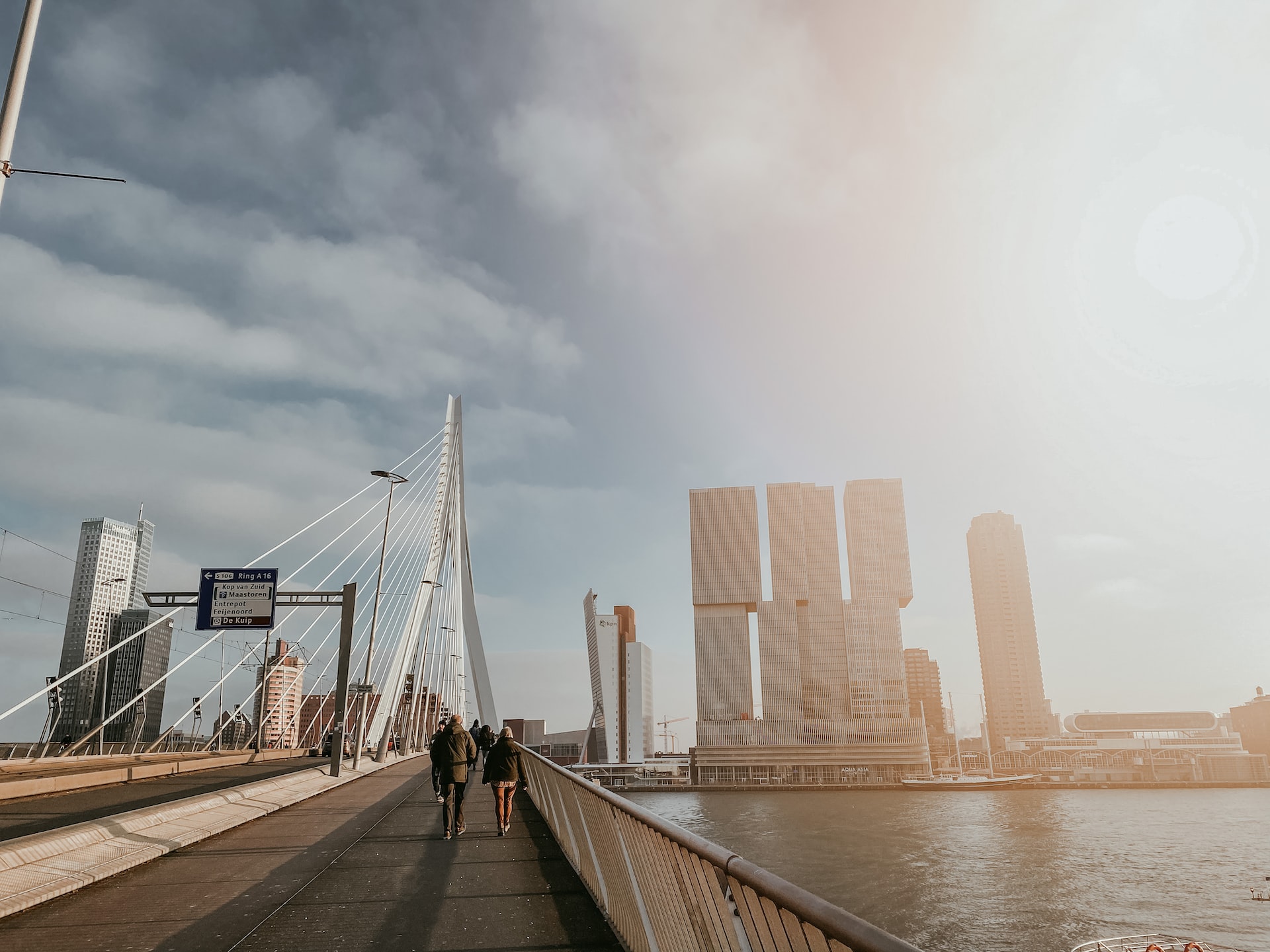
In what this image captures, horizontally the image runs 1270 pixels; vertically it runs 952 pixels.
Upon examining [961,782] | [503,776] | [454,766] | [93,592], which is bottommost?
[961,782]

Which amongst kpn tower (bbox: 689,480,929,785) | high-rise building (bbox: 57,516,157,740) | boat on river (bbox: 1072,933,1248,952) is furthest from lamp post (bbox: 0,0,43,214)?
kpn tower (bbox: 689,480,929,785)

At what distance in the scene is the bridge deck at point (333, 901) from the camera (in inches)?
205

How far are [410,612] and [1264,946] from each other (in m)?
47.8

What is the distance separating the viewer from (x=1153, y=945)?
3084 centimetres

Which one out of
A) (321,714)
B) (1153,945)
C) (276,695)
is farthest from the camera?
(276,695)

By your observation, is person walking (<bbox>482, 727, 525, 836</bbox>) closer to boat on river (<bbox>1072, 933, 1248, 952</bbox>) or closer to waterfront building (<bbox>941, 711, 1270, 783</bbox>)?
boat on river (<bbox>1072, 933, 1248, 952</bbox>)

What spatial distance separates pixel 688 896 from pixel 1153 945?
37.7 m

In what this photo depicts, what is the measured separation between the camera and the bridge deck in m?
5.22

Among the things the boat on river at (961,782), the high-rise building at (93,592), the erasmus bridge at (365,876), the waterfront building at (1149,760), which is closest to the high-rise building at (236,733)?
the high-rise building at (93,592)

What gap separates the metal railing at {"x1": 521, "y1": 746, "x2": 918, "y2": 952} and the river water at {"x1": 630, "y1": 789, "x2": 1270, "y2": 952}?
123ft

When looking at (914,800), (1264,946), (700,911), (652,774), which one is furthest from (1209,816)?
(700,911)

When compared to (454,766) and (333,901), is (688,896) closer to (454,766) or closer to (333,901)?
(333,901)

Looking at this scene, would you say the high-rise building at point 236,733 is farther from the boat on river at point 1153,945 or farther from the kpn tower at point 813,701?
the kpn tower at point 813,701

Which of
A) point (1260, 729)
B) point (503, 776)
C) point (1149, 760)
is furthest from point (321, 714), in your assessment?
point (1260, 729)
